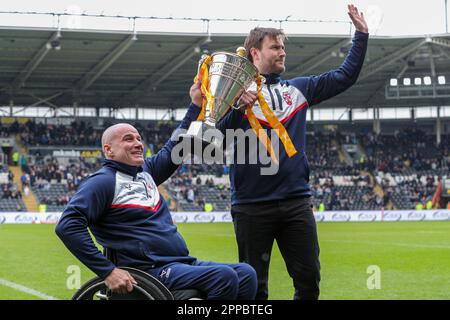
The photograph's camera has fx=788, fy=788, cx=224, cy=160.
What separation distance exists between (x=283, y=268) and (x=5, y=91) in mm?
34078

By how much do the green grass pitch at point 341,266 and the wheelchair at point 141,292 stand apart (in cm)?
448

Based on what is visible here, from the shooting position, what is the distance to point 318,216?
34.6 m

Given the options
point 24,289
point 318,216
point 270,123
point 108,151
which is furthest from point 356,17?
point 318,216

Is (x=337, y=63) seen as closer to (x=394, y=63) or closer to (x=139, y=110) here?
(x=394, y=63)

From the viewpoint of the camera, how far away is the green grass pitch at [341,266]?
29.9 ft

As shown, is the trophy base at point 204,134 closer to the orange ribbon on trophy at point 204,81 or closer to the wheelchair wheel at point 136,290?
the orange ribbon on trophy at point 204,81

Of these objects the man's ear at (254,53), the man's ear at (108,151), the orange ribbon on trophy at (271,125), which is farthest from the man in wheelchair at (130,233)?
the man's ear at (254,53)

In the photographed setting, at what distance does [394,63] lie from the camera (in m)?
41.2

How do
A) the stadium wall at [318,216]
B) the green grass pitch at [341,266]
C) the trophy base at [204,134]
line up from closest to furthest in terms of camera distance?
the trophy base at [204,134] → the green grass pitch at [341,266] → the stadium wall at [318,216]

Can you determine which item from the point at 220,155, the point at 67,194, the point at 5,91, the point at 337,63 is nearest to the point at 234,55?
the point at 220,155

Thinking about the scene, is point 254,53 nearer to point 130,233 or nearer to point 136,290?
point 130,233

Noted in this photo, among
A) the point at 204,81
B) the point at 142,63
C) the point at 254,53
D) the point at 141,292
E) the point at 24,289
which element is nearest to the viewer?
the point at 141,292

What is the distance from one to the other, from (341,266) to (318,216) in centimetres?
2204

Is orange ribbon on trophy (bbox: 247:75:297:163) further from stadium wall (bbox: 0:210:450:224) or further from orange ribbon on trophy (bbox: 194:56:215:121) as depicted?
stadium wall (bbox: 0:210:450:224)
